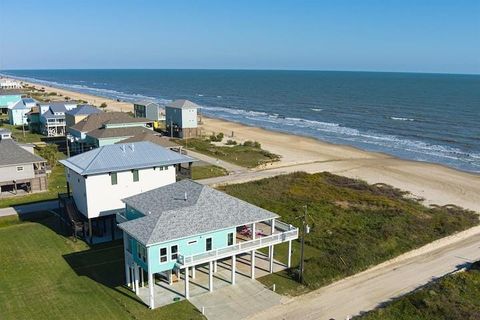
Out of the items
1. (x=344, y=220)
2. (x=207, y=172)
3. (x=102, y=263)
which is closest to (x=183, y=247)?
(x=102, y=263)

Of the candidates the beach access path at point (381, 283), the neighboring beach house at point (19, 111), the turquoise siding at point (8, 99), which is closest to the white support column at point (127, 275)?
the beach access path at point (381, 283)

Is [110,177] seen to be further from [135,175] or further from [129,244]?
[129,244]

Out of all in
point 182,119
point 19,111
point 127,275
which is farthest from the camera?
point 19,111

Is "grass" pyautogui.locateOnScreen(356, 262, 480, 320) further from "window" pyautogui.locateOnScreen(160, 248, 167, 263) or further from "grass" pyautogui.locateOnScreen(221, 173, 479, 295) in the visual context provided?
"window" pyautogui.locateOnScreen(160, 248, 167, 263)

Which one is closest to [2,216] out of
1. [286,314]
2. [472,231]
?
[286,314]

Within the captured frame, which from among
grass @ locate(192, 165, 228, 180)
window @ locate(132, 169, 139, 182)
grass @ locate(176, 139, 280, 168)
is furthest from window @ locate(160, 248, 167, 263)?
grass @ locate(176, 139, 280, 168)

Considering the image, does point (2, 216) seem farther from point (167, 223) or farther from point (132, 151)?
point (167, 223)

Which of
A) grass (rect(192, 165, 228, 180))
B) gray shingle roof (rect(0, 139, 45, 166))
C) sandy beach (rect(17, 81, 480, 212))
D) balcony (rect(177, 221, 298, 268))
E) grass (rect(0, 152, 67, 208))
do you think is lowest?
sandy beach (rect(17, 81, 480, 212))
